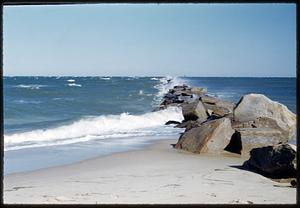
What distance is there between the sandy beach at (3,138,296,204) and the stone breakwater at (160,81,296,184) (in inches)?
8.5

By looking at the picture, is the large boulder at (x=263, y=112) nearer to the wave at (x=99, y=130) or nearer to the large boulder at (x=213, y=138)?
the large boulder at (x=213, y=138)

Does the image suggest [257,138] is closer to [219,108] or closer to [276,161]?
[276,161]

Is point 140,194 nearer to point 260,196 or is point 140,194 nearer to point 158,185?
point 158,185

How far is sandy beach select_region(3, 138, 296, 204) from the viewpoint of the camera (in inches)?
173

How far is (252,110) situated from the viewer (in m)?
9.99

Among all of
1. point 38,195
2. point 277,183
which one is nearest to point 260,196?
point 277,183

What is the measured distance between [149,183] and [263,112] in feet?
17.8

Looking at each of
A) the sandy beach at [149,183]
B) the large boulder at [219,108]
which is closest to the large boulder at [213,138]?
the sandy beach at [149,183]

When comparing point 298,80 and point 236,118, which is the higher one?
point 298,80

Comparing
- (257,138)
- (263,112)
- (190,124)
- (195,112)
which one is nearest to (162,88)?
(195,112)

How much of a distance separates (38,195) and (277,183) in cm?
282

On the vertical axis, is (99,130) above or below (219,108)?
below

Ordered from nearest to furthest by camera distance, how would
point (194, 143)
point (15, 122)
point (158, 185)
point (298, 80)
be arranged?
point (298, 80) < point (158, 185) < point (194, 143) < point (15, 122)

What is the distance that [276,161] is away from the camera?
5.45 meters
